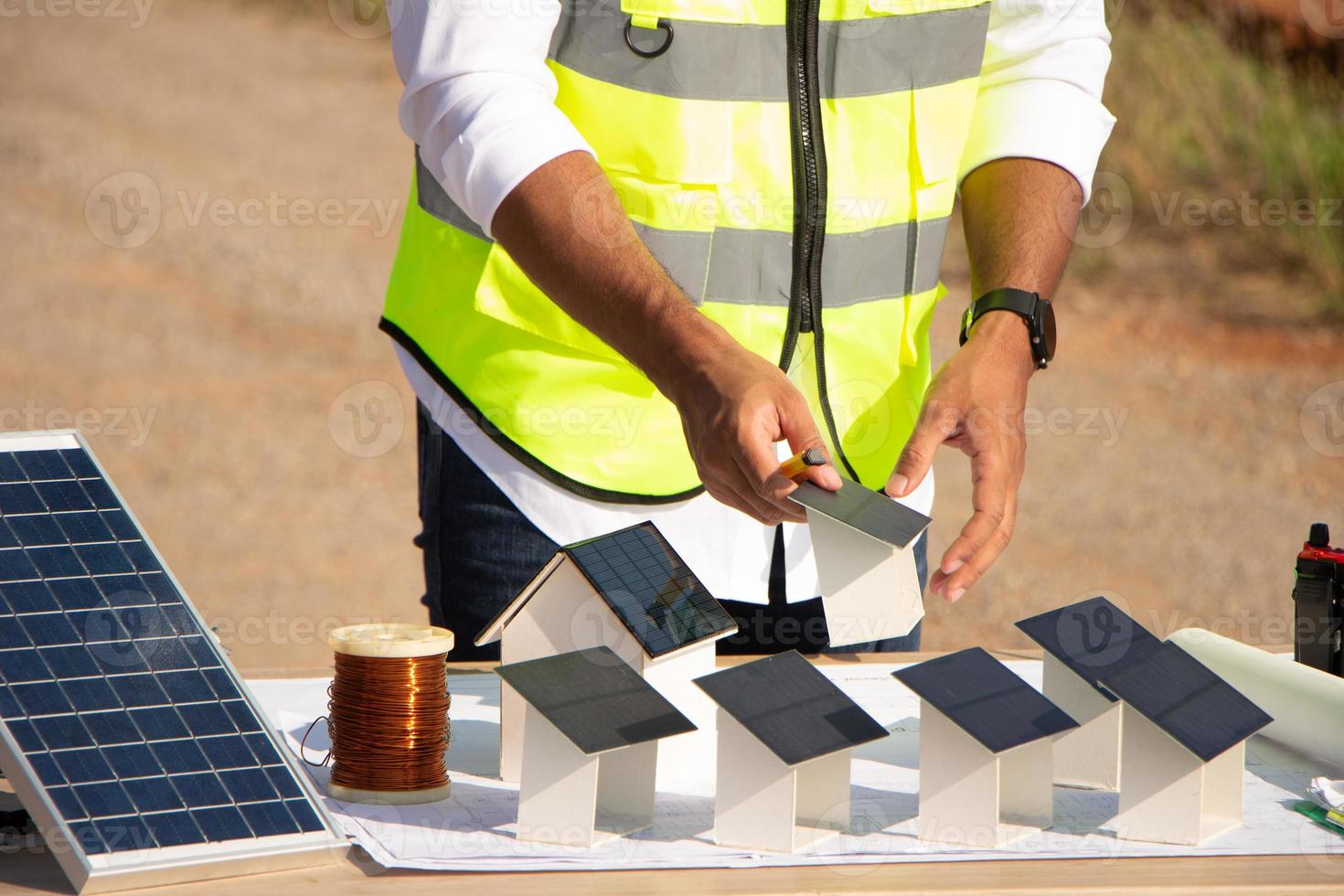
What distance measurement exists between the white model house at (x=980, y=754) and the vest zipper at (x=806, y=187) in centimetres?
59

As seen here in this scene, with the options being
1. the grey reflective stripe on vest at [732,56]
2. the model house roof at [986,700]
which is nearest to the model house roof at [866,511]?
the model house roof at [986,700]

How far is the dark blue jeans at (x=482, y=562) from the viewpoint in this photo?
199 centimetres

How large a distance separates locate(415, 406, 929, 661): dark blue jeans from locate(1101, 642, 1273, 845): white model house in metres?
0.50

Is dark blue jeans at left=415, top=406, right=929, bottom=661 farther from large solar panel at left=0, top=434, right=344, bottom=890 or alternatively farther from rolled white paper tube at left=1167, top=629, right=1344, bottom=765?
large solar panel at left=0, top=434, right=344, bottom=890

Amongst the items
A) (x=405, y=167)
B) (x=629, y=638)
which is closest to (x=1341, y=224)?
(x=405, y=167)

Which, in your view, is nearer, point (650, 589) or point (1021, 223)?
Result: point (650, 589)

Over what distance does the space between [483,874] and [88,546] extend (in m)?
0.50

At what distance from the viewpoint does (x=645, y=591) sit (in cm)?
159

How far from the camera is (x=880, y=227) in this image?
202cm

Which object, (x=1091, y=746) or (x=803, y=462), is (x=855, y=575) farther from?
(x=1091, y=746)

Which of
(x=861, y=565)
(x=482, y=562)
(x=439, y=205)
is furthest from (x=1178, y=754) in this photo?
(x=439, y=205)

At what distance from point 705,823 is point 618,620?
211 millimetres

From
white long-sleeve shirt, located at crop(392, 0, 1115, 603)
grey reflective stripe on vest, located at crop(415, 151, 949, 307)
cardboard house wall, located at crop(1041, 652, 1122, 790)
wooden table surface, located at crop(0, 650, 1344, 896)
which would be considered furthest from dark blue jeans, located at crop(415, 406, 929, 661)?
wooden table surface, located at crop(0, 650, 1344, 896)

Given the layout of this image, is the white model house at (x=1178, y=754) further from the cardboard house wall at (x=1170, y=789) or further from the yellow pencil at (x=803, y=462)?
the yellow pencil at (x=803, y=462)
